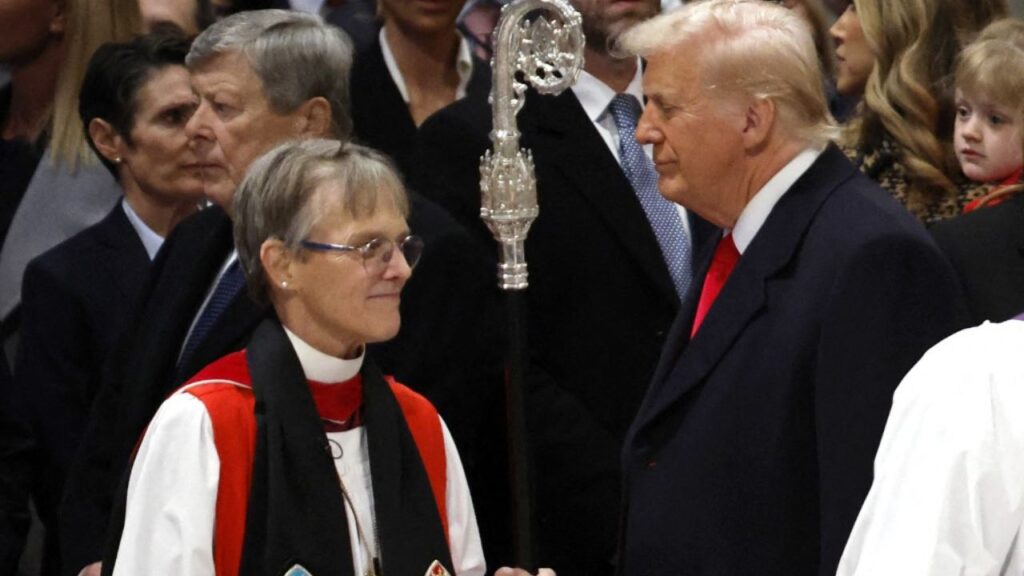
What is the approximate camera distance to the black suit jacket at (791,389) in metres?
3.56

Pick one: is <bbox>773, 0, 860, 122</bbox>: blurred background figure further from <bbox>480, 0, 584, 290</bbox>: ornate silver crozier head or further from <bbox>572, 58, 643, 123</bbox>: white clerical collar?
<bbox>480, 0, 584, 290</bbox>: ornate silver crozier head

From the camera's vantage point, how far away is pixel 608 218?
4.76 m

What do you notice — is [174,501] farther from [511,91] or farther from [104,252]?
[104,252]

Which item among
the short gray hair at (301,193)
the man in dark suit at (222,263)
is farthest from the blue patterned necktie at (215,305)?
the short gray hair at (301,193)

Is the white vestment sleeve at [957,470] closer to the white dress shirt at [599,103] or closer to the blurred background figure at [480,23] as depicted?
the white dress shirt at [599,103]

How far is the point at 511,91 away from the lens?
156 inches

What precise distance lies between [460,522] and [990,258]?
1.41 m

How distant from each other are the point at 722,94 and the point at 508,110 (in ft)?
1.38

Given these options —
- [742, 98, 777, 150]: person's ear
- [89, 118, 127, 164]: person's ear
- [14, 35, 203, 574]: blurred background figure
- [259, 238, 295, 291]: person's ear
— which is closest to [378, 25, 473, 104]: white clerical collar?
[14, 35, 203, 574]: blurred background figure

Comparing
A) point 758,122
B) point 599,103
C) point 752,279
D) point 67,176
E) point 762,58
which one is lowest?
point 67,176

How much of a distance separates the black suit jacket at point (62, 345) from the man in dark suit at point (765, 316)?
5.09ft

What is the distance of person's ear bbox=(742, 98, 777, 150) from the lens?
392 centimetres

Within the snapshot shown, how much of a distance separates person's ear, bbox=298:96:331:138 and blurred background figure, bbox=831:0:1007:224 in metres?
1.38

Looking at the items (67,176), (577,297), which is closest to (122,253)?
(67,176)
